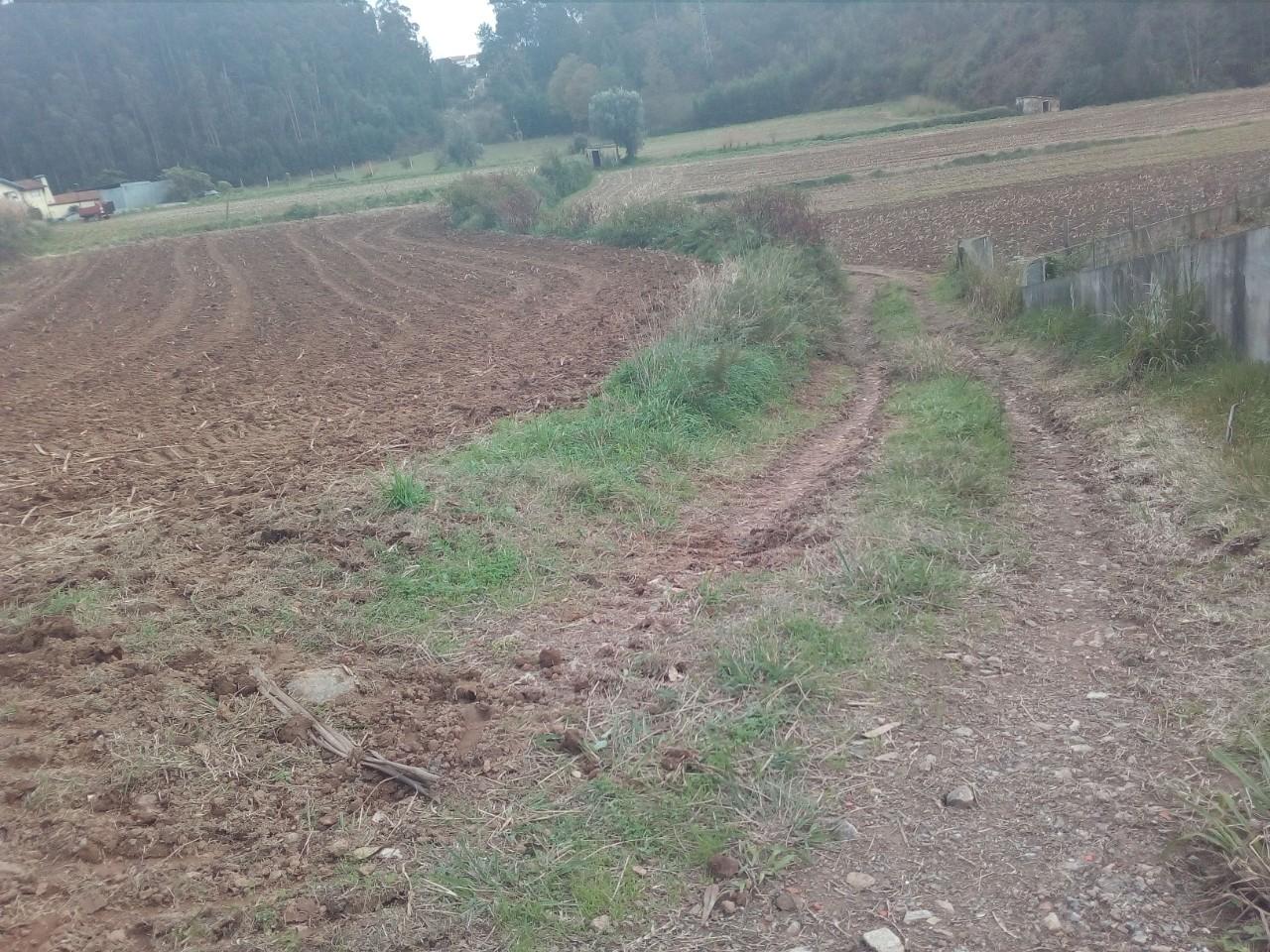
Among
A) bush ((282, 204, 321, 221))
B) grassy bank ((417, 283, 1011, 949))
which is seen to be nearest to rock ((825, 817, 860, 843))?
grassy bank ((417, 283, 1011, 949))

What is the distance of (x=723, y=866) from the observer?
Answer: 3727mm

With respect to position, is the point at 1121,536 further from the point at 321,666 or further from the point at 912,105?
the point at 912,105

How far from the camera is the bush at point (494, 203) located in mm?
34062

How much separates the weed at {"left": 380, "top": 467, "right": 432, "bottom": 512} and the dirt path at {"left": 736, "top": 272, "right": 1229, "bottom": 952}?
3.85 m

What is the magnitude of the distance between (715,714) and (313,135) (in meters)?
109

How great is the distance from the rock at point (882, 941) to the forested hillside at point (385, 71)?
241 ft

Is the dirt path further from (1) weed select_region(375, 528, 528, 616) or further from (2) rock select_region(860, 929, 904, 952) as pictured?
(1) weed select_region(375, 528, 528, 616)

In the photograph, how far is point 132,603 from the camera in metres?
5.82

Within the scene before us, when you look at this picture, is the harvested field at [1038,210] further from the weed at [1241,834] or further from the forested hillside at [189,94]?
the forested hillside at [189,94]

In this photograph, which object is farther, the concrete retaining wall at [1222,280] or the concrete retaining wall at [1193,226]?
the concrete retaining wall at [1193,226]

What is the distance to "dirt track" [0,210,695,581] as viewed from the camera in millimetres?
8516

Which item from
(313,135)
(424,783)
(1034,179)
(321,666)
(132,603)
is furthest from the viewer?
(313,135)

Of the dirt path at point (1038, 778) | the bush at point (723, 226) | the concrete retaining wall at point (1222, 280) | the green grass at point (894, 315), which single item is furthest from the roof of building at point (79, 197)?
the dirt path at point (1038, 778)

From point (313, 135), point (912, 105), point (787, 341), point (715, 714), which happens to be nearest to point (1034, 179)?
point (787, 341)
